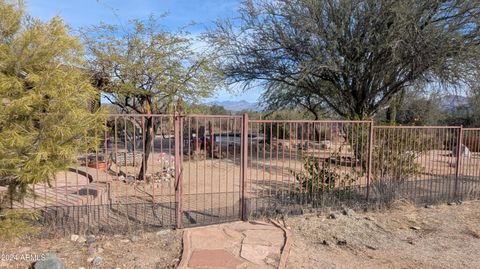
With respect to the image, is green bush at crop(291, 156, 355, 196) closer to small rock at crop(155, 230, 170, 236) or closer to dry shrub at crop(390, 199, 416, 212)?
dry shrub at crop(390, 199, 416, 212)

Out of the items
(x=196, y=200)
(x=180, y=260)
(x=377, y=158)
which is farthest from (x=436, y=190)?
(x=180, y=260)

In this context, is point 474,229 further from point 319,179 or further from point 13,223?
point 13,223

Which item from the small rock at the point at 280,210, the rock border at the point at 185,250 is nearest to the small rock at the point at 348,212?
the small rock at the point at 280,210

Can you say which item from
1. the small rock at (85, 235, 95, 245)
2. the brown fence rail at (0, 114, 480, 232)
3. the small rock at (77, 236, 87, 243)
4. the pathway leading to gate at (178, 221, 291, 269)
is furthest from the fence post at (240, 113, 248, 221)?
the small rock at (77, 236, 87, 243)

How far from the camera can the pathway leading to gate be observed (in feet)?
14.5

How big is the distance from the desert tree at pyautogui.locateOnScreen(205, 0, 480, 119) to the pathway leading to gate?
198 inches

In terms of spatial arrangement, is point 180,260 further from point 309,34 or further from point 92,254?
point 309,34

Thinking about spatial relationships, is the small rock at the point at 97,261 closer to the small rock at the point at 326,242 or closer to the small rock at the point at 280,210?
the small rock at the point at 326,242

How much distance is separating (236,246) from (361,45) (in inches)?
337

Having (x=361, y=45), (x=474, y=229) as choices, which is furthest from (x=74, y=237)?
(x=361, y=45)

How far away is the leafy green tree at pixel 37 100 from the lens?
10.8 feet

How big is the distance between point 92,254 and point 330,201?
14.1ft

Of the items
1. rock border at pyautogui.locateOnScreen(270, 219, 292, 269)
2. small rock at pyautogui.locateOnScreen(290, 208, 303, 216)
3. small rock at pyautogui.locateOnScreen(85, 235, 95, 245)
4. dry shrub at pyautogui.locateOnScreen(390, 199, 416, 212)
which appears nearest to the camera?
rock border at pyautogui.locateOnScreen(270, 219, 292, 269)

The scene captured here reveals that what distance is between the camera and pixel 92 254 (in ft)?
14.7
